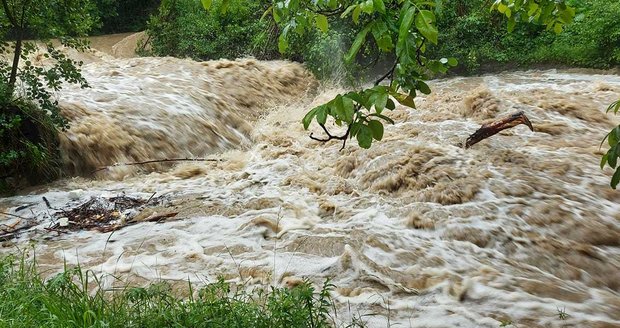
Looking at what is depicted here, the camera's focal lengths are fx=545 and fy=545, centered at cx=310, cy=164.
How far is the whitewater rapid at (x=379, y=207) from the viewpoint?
11.5 feet

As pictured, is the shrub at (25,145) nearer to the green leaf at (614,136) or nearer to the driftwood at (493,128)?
the driftwood at (493,128)

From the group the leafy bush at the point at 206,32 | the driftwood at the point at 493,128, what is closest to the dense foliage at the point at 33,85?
the driftwood at the point at 493,128

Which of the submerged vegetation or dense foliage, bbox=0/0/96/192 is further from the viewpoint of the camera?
dense foliage, bbox=0/0/96/192

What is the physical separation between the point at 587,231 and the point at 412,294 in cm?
158

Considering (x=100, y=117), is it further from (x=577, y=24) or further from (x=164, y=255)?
(x=577, y=24)

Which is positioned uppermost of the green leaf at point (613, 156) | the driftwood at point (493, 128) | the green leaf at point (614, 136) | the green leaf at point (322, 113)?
the green leaf at point (322, 113)

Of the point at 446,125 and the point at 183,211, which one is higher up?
the point at 446,125

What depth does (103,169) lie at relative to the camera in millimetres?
6598

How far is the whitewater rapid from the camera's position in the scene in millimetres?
3490

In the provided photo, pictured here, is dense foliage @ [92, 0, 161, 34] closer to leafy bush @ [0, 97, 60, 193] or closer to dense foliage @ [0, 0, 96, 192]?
dense foliage @ [0, 0, 96, 192]

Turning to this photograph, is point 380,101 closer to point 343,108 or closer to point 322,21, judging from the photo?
point 343,108

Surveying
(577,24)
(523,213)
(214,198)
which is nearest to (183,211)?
(214,198)

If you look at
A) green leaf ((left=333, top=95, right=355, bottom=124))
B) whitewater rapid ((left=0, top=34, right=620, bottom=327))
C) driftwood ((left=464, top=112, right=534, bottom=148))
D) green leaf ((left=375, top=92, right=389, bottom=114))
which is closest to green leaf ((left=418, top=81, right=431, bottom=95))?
green leaf ((left=375, top=92, right=389, bottom=114))

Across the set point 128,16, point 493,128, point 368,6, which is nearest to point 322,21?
point 368,6
